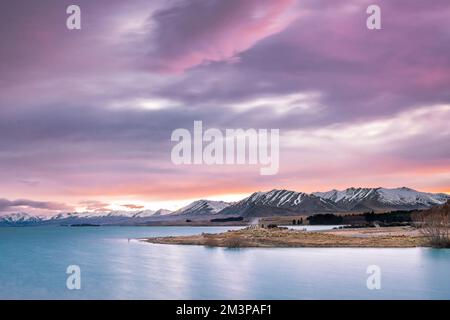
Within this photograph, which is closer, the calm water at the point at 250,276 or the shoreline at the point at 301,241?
the calm water at the point at 250,276

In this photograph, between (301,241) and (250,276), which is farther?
(301,241)

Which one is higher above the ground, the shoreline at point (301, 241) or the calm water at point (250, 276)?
the shoreline at point (301, 241)

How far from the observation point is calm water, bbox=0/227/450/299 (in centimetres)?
4619

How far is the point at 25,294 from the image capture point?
50.1 meters

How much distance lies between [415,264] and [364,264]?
20.0ft

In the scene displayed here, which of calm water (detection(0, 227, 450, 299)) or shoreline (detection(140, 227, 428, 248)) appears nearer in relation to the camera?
calm water (detection(0, 227, 450, 299))

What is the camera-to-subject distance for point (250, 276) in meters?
57.2

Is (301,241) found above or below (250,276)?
above

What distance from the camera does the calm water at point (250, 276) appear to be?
4619 centimetres

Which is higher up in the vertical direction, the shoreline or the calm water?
the shoreline

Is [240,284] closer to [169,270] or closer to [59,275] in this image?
[169,270]
